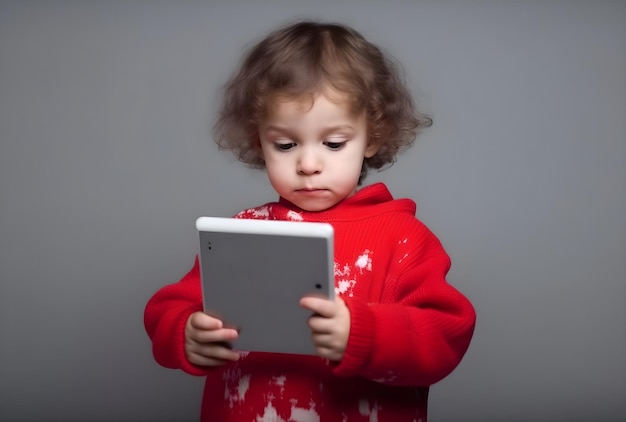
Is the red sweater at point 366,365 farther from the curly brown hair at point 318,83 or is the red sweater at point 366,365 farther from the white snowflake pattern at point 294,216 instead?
the curly brown hair at point 318,83

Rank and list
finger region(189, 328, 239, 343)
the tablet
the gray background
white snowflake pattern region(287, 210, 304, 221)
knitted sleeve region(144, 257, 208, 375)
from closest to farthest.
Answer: the tablet
finger region(189, 328, 239, 343)
knitted sleeve region(144, 257, 208, 375)
white snowflake pattern region(287, 210, 304, 221)
the gray background

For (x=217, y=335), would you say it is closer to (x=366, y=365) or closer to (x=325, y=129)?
(x=366, y=365)

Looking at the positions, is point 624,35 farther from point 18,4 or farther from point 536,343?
point 18,4

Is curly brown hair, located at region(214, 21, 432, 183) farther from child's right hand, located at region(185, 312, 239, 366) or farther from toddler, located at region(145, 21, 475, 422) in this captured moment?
child's right hand, located at region(185, 312, 239, 366)

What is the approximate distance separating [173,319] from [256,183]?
0.94 metres

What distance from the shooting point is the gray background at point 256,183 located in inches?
94.6

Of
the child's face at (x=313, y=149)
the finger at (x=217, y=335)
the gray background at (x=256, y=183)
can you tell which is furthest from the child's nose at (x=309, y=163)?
the gray background at (x=256, y=183)

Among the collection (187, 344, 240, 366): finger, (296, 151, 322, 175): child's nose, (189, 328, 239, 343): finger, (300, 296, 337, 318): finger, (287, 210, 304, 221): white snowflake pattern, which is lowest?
(187, 344, 240, 366): finger

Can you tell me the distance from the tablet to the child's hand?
2 cm

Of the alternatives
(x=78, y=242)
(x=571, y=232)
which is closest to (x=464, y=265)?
(x=571, y=232)

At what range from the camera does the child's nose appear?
152cm

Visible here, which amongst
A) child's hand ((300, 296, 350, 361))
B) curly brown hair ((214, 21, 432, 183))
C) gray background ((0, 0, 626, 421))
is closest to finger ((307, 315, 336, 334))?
child's hand ((300, 296, 350, 361))

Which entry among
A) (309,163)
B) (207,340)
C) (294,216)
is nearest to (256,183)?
(294,216)

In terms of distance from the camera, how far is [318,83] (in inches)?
60.6
